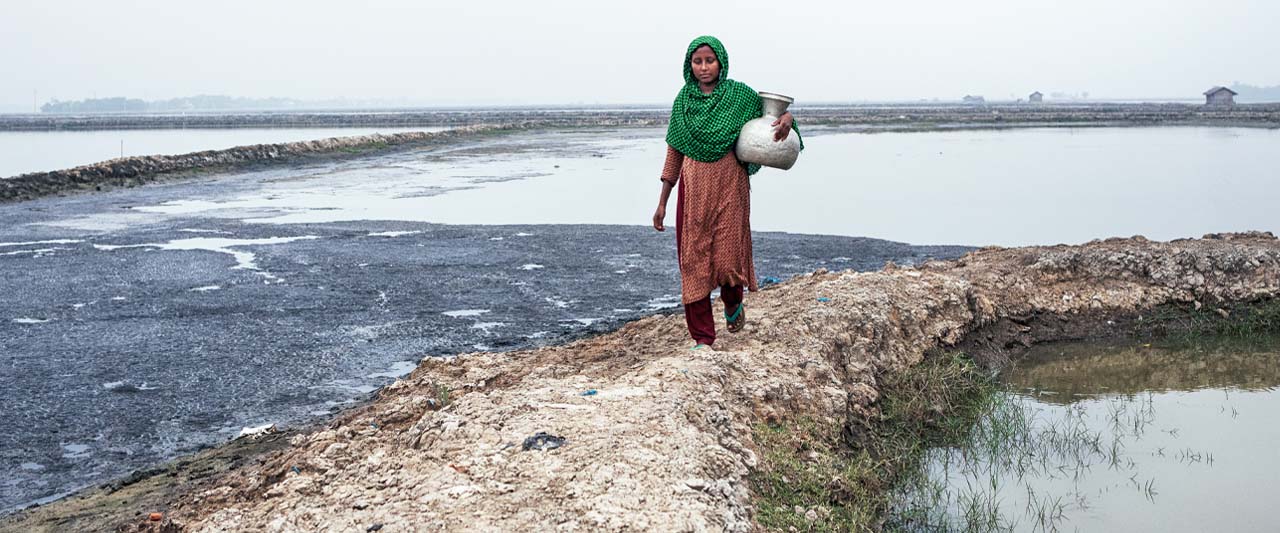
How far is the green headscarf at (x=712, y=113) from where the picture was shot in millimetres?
5523

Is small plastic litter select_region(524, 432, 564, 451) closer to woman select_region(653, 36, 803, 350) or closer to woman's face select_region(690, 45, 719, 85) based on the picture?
woman select_region(653, 36, 803, 350)

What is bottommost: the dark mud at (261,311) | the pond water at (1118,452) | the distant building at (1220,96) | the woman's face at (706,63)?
the pond water at (1118,452)

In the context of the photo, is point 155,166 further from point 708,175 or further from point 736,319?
point 708,175

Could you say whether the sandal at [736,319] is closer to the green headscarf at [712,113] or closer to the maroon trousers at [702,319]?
the maroon trousers at [702,319]

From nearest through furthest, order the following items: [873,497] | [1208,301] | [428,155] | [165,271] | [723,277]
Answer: [873,497], [723,277], [1208,301], [165,271], [428,155]

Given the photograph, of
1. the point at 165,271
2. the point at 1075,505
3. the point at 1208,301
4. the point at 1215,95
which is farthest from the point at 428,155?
the point at 1215,95

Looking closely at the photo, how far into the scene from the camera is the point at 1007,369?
24.2 ft

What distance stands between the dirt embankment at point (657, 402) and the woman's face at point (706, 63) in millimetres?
1380

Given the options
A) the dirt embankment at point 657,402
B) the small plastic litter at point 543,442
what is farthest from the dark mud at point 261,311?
the small plastic litter at point 543,442

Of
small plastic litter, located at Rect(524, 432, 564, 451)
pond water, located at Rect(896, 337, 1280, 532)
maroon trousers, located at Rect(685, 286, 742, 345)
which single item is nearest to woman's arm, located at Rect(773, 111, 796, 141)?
maroon trousers, located at Rect(685, 286, 742, 345)

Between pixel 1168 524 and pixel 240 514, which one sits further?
pixel 1168 524

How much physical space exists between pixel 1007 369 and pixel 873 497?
124 inches

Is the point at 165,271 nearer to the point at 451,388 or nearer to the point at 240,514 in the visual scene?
the point at 451,388

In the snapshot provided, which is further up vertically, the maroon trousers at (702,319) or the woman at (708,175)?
the woman at (708,175)
